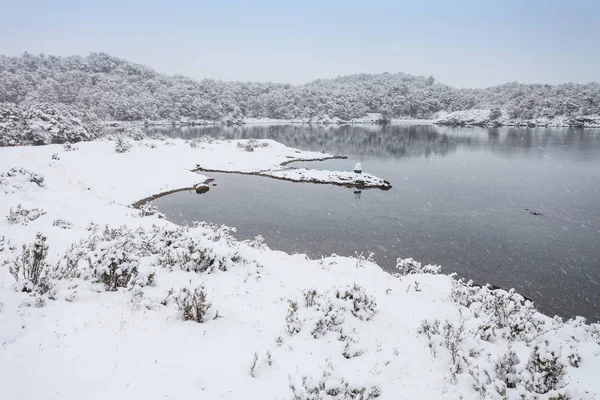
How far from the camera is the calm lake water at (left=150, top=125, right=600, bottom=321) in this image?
14016 mm

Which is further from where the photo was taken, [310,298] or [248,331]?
[310,298]

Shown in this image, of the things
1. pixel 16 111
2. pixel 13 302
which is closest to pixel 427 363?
pixel 13 302

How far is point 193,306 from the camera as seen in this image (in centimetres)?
654

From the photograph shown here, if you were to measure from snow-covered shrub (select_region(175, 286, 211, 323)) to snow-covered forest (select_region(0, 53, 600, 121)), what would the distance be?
370 ft

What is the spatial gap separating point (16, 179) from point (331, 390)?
20.7 m

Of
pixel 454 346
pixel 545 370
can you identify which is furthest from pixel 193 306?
pixel 545 370

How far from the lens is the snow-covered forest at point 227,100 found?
111 m

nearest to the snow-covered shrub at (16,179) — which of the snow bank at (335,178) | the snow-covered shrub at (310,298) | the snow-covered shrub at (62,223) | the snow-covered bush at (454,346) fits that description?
the snow-covered shrub at (62,223)

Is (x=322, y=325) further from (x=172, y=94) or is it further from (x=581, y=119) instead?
(x=172, y=94)

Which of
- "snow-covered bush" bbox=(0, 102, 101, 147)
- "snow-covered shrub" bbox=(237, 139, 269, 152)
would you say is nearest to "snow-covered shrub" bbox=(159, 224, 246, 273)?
"snow-covered shrub" bbox=(237, 139, 269, 152)

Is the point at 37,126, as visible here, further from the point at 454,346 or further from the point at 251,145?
the point at 454,346

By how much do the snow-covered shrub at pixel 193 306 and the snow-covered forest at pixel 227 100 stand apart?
112920mm

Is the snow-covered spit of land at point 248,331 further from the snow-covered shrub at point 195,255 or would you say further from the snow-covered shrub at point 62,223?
the snow-covered shrub at point 62,223

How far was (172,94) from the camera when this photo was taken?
130m
